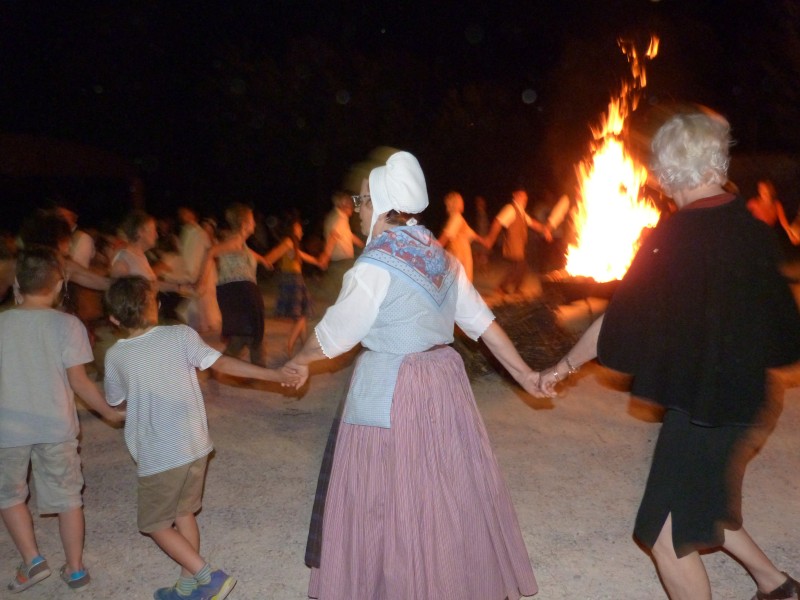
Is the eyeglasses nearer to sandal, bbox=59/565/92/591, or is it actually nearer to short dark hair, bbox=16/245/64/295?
short dark hair, bbox=16/245/64/295

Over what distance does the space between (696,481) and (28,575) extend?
3.22 meters

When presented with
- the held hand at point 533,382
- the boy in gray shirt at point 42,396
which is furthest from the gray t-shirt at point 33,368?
the held hand at point 533,382

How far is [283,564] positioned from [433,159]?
67.6ft

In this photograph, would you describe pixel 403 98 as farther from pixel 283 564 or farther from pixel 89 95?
pixel 283 564

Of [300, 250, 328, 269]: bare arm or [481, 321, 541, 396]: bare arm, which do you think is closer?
[481, 321, 541, 396]: bare arm

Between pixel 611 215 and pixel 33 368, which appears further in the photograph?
pixel 611 215

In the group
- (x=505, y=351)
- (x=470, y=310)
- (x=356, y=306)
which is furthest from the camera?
(x=505, y=351)

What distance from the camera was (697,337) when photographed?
2621 millimetres

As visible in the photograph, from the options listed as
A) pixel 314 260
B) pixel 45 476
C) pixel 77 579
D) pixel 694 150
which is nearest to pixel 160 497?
pixel 45 476

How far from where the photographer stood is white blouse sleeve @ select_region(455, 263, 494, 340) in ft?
10.9

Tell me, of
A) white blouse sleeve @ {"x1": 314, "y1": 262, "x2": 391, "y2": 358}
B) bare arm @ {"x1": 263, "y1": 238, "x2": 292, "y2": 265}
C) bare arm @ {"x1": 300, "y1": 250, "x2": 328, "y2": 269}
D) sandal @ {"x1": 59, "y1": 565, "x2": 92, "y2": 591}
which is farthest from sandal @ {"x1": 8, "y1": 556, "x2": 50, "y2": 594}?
bare arm @ {"x1": 300, "y1": 250, "x2": 328, "y2": 269}

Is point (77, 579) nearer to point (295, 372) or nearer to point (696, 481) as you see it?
point (295, 372)

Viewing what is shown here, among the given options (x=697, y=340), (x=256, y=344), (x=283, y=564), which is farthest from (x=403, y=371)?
(x=256, y=344)

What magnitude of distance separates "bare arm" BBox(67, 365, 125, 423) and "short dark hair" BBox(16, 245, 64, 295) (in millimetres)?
410
